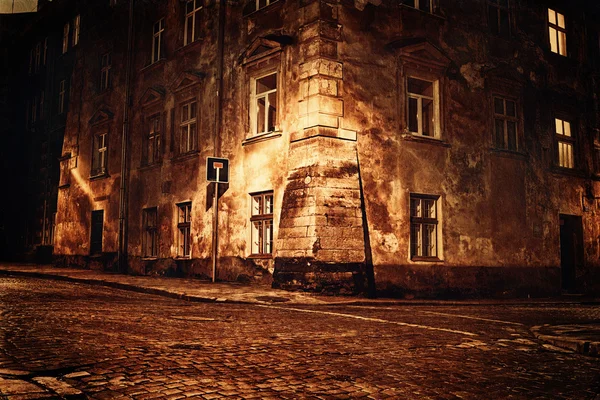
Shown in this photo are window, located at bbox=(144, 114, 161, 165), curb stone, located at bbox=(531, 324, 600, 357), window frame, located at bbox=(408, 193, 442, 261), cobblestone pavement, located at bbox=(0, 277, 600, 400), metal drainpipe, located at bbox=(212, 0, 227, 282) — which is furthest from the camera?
window, located at bbox=(144, 114, 161, 165)

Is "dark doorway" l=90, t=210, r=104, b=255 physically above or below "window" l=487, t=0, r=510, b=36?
below

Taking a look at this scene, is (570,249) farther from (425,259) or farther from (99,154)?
(99,154)

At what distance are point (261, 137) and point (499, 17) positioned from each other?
8.22 meters

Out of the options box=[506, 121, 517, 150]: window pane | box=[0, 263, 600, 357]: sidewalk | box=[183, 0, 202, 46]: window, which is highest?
box=[183, 0, 202, 46]: window

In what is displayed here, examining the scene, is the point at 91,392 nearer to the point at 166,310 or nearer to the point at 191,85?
the point at 166,310

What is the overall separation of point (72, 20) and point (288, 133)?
16744 millimetres

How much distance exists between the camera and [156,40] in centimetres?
1891

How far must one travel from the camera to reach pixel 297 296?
11117 millimetres

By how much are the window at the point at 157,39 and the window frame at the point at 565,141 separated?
13087mm

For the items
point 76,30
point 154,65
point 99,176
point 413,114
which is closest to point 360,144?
point 413,114

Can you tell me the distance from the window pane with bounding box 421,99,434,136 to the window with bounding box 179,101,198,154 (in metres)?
6.67

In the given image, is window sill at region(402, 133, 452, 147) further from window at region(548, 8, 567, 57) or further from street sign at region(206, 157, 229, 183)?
window at region(548, 8, 567, 57)

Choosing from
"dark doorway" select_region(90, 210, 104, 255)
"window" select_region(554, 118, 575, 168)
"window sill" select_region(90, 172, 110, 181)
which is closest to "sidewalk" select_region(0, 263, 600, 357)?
"window" select_region(554, 118, 575, 168)

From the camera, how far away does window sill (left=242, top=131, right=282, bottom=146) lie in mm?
13789
